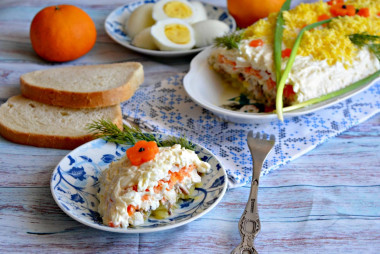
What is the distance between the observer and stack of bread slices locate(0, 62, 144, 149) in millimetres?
2783

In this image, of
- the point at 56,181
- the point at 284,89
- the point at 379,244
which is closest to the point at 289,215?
the point at 379,244

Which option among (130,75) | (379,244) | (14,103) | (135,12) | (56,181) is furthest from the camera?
(135,12)

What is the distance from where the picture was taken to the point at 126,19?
4262 mm

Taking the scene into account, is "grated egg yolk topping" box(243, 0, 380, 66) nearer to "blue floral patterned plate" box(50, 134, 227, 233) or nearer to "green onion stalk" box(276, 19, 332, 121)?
"green onion stalk" box(276, 19, 332, 121)

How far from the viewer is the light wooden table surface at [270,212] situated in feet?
6.70

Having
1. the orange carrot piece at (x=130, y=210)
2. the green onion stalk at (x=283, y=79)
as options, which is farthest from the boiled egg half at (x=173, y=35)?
the orange carrot piece at (x=130, y=210)

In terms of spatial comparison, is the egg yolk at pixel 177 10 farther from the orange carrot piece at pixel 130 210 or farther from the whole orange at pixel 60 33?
the orange carrot piece at pixel 130 210

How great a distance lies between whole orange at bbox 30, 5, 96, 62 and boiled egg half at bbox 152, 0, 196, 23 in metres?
0.61

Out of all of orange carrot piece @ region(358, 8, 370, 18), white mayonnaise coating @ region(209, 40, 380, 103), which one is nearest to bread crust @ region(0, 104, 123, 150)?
white mayonnaise coating @ region(209, 40, 380, 103)

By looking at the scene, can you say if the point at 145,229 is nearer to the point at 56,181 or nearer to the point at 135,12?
the point at 56,181

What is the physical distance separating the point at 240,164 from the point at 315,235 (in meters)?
0.65

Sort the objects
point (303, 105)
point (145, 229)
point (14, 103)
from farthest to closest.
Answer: point (14, 103) < point (303, 105) < point (145, 229)

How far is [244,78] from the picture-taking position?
322 centimetres

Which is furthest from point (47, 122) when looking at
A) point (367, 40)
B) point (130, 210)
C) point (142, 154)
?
point (367, 40)
